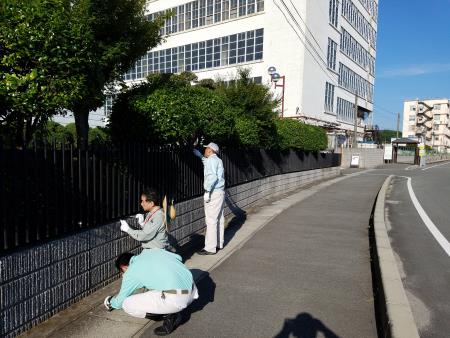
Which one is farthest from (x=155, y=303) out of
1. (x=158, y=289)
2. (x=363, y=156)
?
(x=363, y=156)

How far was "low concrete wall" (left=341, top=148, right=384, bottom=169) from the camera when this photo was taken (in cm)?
3903

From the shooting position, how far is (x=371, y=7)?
172 ft

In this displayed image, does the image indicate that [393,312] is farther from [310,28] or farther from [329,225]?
[310,28]

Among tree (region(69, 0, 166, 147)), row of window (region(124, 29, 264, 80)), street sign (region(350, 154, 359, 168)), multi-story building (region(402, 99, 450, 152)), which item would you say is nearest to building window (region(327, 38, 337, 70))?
row of window (region(124, 29, 264, 80))

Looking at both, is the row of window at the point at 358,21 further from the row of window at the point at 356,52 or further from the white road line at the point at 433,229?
the white road line at the point at 433,229

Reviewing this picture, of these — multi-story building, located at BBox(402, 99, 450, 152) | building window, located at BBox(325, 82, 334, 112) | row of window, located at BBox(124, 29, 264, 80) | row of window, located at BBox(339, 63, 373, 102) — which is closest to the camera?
row of window, located at BBox(124, 29, 264, 80)

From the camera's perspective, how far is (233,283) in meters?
5.10

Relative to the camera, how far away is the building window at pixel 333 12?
3766 cm

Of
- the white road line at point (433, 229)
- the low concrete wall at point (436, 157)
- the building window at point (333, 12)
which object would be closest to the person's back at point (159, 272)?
the white road line at point (433, 229)

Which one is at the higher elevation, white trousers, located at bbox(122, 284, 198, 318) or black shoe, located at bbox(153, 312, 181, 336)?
white trousers, located at bbox(122, 284, 198, 318)

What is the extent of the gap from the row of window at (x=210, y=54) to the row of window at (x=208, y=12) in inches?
67.9

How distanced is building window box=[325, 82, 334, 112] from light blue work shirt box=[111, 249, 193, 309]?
36869 millimetres

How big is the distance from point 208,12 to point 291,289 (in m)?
35.3

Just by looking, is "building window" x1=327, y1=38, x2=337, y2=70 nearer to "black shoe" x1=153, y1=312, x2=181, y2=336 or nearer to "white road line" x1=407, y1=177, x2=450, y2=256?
"white road line" x1=407, y1=177, x2=450, y2=256
